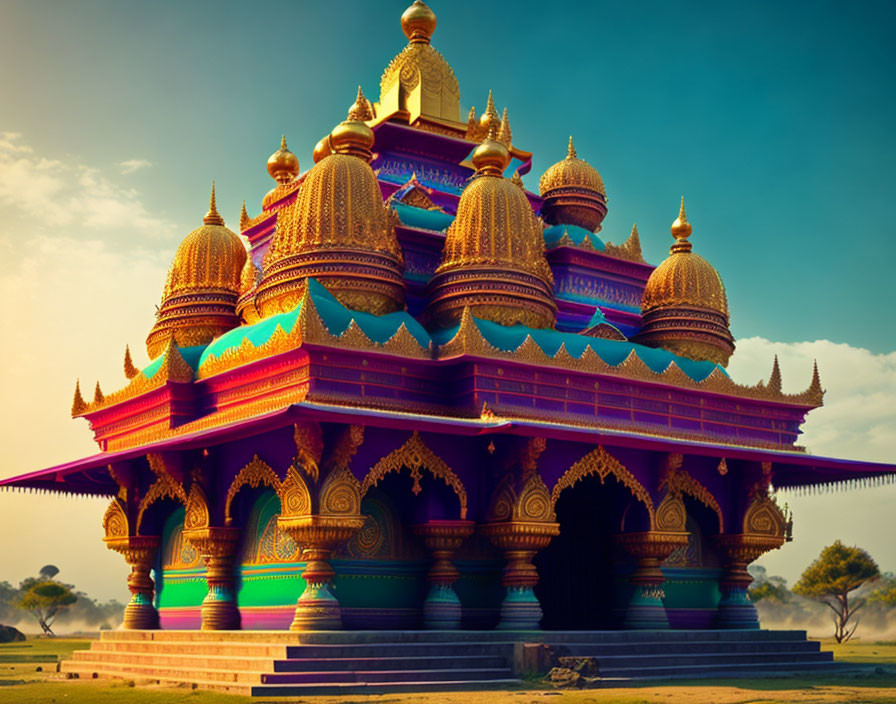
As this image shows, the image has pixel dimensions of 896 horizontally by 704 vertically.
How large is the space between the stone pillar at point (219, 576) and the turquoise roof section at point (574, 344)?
441 centimetres

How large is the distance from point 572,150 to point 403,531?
11.0 meters

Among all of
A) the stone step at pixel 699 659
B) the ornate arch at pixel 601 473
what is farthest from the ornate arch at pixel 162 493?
the stone step at pixel 699 659

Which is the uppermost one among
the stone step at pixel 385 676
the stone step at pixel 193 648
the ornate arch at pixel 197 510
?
the ornate arch at pixel 197 510

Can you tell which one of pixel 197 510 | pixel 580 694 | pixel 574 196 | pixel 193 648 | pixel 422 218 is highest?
pixel 574 196

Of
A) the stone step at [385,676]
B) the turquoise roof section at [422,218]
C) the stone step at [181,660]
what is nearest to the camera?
the stone step at [385,676]

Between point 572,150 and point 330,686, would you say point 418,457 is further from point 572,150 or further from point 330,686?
point 572,150

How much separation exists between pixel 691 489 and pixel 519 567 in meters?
3.85

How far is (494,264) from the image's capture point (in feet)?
59.9

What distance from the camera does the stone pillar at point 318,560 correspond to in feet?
47.5

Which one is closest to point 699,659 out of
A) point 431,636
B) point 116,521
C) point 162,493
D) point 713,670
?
point 713,670

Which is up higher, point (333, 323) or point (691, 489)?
point (333, 323)

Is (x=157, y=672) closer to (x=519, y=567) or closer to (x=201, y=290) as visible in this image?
(x=519, y=567)

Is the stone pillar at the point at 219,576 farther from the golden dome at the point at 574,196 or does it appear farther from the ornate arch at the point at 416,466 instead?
the golden dome at the point at 574,196

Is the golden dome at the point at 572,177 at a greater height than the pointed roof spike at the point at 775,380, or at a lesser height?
greater
